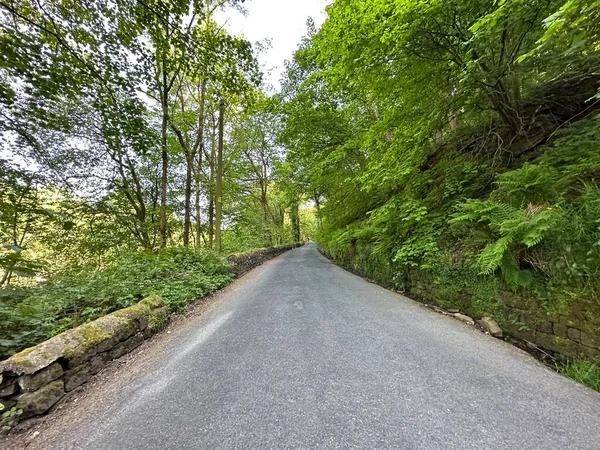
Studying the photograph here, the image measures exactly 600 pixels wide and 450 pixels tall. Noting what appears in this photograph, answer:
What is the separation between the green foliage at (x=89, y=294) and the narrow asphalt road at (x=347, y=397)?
48.4 inches

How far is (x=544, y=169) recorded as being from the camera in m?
2.97

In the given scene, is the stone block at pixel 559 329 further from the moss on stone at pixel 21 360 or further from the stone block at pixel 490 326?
the moss on stone at pixel 21 360

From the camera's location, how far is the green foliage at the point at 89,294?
8.30 ft

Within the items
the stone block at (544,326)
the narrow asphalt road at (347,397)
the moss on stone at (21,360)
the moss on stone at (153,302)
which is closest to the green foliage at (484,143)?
the stone block at (544,326)

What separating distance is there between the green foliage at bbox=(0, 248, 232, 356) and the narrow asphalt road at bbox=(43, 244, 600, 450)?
4.03 ft

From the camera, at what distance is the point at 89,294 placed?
3.38 m

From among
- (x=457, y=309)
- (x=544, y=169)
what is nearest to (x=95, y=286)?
(x=457, y=309)

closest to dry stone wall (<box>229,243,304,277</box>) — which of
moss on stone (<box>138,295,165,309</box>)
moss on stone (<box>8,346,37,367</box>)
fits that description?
moss on stone (<box>138,295,165,309</box>)

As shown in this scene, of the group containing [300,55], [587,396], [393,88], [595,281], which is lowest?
[587,396]

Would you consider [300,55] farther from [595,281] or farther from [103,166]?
[595,281]

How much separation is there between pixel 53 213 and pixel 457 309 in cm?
476

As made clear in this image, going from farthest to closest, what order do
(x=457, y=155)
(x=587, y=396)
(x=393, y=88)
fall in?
(x=457, y=155) < (x=393, y=88) < (x=587, y=396)

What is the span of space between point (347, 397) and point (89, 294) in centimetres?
384

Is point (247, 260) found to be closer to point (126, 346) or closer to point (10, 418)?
point (126, 346)
